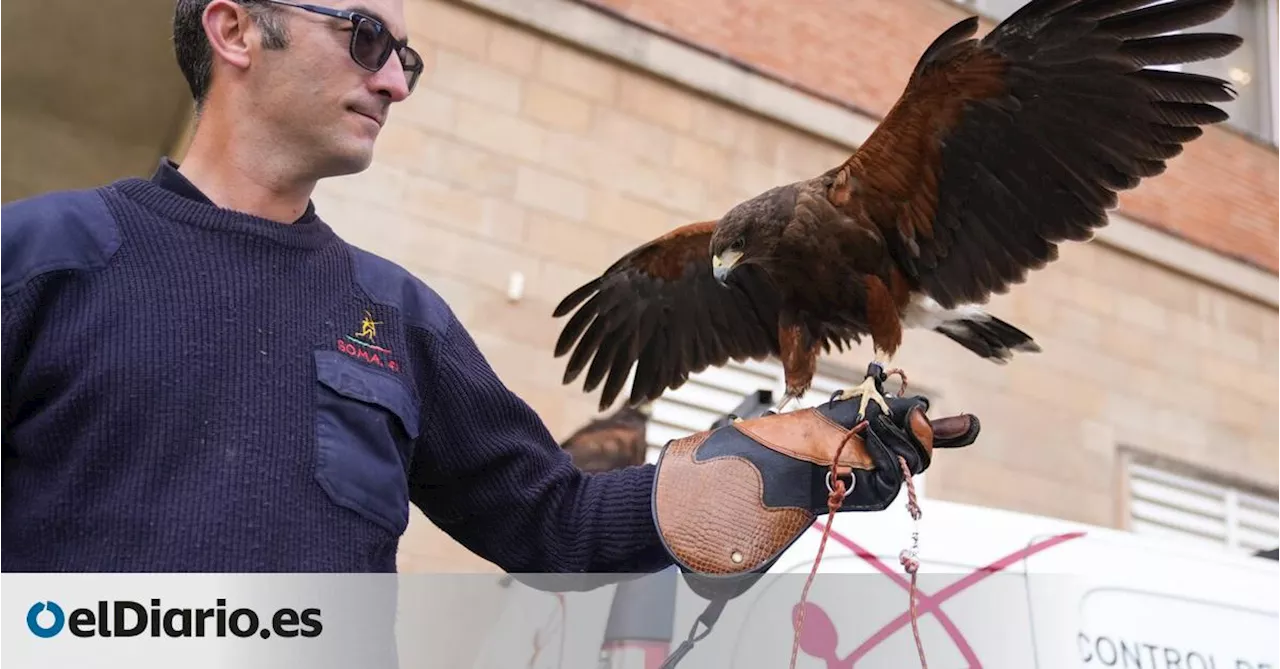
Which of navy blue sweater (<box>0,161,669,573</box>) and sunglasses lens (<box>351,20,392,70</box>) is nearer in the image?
navy blue sweater (<box>0,161,669,573</box>)

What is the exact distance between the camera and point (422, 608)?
219 centimetres

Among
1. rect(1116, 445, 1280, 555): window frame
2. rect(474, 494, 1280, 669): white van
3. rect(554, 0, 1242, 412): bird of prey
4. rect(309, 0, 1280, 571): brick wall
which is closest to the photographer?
rect(474, 494, 1280, 669): white van

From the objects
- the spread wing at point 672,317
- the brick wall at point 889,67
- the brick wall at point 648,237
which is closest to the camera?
the spread wing at point 672,317

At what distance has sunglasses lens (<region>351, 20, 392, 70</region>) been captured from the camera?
1.72 metres

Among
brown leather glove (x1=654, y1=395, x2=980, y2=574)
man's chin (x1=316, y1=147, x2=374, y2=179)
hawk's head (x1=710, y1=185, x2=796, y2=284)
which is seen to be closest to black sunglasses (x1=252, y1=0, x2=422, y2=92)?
man's chin (x1=316, y1=147, x2=374, y2=179)

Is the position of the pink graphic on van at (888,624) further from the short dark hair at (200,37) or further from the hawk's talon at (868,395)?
the short dark hair at (200,37)

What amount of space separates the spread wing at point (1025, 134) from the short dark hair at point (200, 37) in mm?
1782

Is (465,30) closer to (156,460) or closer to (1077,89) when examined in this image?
(1077,89)

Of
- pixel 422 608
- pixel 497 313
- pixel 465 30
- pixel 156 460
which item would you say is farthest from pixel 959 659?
pixel 465 30

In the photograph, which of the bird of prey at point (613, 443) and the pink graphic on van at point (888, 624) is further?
the bird of prey at point (613, 443)

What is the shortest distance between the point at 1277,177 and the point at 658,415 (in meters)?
6.01

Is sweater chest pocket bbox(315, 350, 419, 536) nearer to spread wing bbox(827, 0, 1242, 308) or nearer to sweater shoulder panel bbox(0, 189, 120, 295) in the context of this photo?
sweater shoulder panel bbox(0, 189, 120, 295)

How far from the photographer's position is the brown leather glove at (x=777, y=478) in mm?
1659

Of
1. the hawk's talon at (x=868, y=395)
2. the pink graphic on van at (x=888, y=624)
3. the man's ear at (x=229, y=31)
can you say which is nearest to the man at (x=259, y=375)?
the man's ear at (x=229, y=31)
